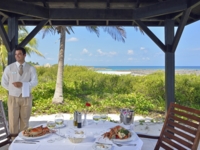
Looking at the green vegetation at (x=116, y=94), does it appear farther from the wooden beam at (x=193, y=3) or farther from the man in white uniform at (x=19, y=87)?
the wooden beam at (x=193, y=3)

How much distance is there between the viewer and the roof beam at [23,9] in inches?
118

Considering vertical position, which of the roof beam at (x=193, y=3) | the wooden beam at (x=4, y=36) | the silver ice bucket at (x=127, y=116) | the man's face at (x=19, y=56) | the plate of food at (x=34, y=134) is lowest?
the plate of food at (x=34, y=134)

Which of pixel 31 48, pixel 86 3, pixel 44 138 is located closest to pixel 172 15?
pixel 86 3

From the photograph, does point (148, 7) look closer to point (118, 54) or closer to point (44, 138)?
point (44, 138)

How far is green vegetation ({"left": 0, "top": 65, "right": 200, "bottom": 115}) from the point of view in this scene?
19.9ft

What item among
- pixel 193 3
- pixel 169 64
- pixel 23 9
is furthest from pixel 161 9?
pixel 23 9

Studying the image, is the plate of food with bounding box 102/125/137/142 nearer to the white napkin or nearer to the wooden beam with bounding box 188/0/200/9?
the white napkin

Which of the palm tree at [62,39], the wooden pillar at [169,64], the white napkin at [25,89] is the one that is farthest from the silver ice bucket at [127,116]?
the palm tree at [62,39]

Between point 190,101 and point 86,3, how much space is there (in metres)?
4.66

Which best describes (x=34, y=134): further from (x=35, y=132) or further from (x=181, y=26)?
(x=181, y=26)

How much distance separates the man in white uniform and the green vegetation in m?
2.65

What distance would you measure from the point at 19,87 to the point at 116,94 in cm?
503

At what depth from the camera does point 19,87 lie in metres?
2.71

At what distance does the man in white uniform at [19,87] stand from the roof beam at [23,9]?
2.42ft
